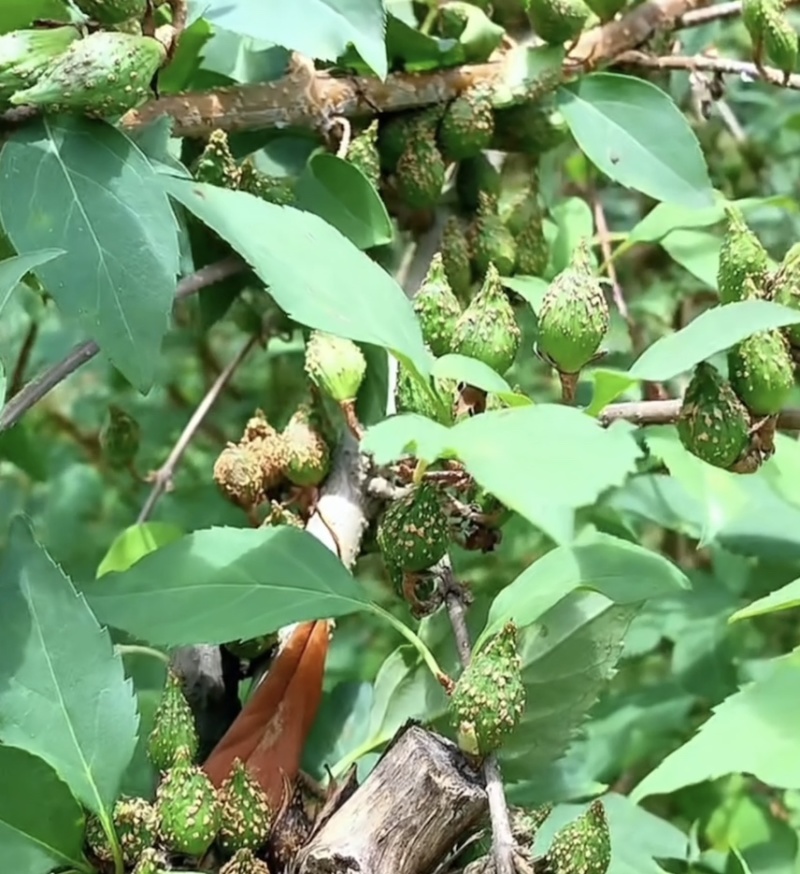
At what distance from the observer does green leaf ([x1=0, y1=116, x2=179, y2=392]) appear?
496 mm

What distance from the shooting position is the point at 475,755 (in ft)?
1.43

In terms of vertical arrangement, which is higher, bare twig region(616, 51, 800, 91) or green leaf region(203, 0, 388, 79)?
green leaf region(203, 0, 388, 79)

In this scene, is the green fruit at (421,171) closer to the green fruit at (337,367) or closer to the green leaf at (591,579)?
the green fruit at (337,367)

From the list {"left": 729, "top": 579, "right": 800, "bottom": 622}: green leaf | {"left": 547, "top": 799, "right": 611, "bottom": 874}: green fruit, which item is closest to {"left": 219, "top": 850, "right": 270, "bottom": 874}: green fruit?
{"left": 547, "top": 799, "right": 611, "bottom": 874}: green fruit

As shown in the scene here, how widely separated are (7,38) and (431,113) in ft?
0.90

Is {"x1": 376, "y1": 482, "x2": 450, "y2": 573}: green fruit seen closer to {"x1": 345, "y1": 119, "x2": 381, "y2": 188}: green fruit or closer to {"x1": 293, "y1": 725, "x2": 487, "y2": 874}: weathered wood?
{"x1": 293, "y1": 725, "x2": 487, "y2": 874}: weathered wood

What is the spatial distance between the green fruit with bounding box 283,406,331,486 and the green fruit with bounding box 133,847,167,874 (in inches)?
9.0

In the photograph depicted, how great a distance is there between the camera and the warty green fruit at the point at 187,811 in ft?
1.43

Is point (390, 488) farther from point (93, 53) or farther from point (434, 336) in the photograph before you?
point (93, 53)

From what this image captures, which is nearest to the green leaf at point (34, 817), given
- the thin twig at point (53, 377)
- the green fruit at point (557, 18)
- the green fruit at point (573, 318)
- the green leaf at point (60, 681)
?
the green leaf at point (60, 681)

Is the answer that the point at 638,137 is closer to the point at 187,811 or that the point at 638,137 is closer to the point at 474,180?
the point at 474,180

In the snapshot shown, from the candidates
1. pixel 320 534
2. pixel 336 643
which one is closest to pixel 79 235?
pixel 320 534

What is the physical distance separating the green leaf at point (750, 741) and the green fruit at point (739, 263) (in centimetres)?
16

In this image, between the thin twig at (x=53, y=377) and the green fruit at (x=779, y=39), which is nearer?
the thin twig at (x=53, y=377)
